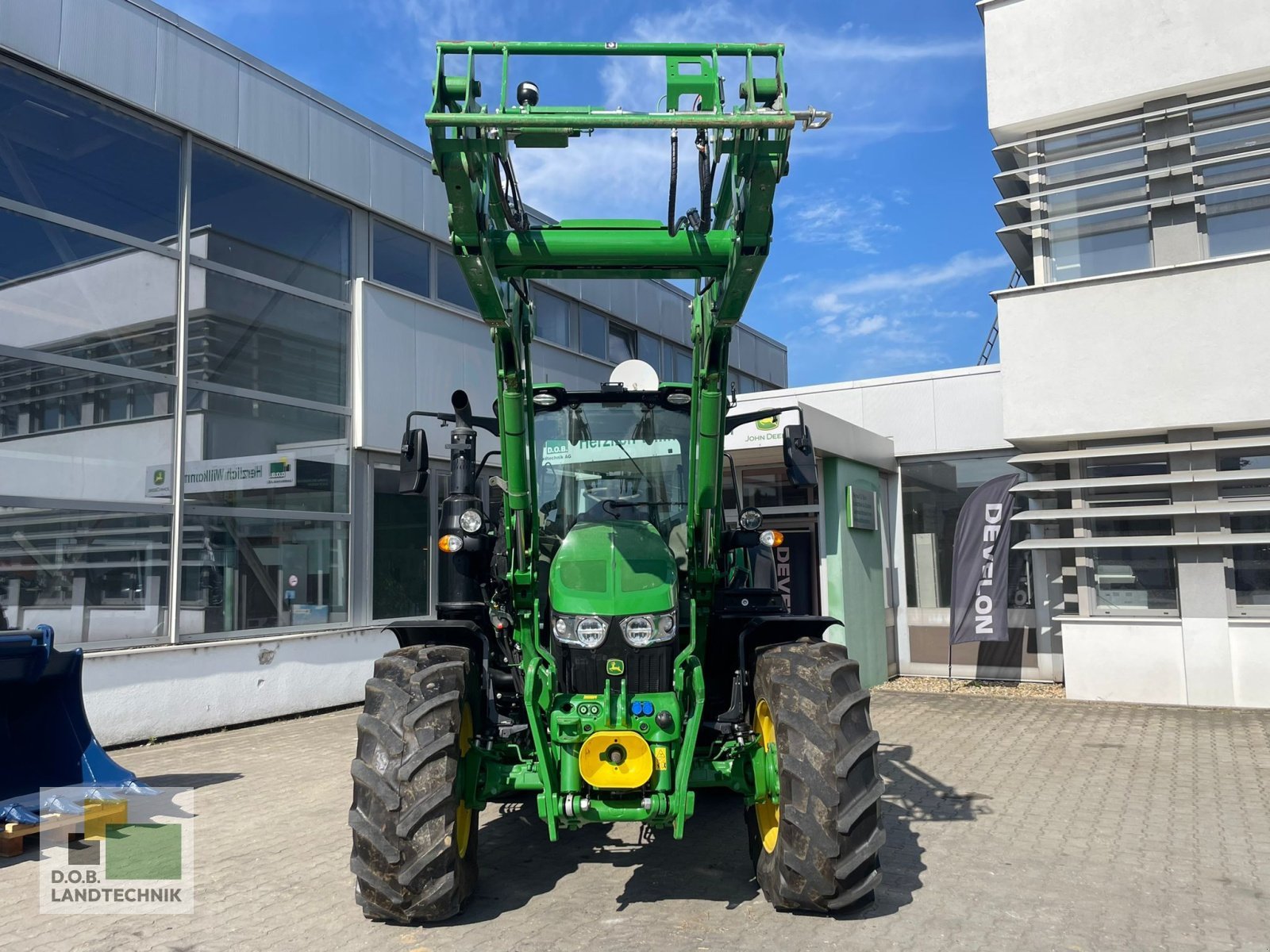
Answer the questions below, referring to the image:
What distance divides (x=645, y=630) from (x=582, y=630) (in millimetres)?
285

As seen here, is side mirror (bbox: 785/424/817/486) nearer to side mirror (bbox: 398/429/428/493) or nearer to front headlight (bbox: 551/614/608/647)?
front headlight (bbox: 551/614/608/647)

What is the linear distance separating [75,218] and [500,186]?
7.06 metres

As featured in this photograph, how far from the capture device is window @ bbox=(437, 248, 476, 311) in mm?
13258

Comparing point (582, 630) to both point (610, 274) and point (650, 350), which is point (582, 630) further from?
point (650, 350)

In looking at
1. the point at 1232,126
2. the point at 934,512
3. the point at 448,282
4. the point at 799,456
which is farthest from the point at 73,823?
the point at 1232,126

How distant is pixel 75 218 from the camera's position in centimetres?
897

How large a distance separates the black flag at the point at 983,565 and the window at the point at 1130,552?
940 mm

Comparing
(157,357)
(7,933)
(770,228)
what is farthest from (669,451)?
(157,357)

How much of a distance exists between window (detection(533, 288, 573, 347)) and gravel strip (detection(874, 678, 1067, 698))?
7453 mm

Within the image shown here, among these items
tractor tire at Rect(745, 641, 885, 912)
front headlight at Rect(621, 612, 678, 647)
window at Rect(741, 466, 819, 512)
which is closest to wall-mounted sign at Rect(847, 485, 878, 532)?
window at Rect(741, 466, 819, 512)

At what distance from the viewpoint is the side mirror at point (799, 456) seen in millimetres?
4969

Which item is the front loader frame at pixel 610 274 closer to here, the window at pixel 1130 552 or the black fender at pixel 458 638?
the black fender at pixel 458 638

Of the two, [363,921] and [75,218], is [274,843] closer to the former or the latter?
[363,921]

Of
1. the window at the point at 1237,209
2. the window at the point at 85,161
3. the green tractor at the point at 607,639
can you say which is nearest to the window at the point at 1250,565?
the window at the point at 1237,209
